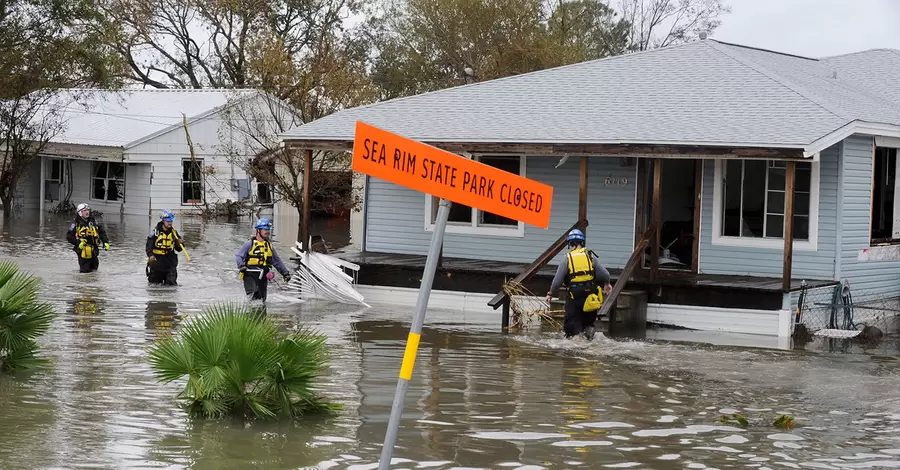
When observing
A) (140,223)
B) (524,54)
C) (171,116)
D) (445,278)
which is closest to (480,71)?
(524,54)

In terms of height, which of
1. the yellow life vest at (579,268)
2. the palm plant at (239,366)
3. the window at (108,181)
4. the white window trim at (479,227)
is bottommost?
the palm plant at (239,366)

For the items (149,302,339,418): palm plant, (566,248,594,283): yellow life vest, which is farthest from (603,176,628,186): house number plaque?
(149,302,339,418): palm plant

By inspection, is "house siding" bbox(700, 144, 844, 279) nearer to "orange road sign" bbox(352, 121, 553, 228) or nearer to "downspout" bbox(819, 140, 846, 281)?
"downspout" bbox(819, 140, 846, 281)

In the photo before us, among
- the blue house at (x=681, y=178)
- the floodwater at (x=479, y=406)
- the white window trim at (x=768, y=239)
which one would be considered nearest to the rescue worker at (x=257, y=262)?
the floodwater at (x=479, y=406)

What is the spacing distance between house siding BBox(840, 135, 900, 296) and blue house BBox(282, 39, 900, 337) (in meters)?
0.03

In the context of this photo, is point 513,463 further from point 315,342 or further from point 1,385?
point 1,385

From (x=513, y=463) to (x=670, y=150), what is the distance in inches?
393

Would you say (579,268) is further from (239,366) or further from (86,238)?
(86,238)

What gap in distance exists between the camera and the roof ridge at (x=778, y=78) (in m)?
19.7

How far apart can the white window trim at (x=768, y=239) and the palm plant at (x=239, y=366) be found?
10794 millimetres

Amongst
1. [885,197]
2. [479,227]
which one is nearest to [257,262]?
[479,227]

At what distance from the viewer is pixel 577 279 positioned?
16.6 metres

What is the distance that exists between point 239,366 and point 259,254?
8.93 metres

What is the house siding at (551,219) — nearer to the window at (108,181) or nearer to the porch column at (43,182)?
the window at (108,181)
